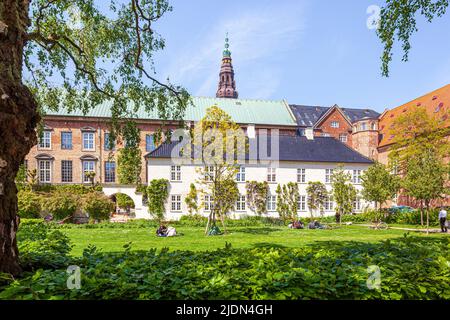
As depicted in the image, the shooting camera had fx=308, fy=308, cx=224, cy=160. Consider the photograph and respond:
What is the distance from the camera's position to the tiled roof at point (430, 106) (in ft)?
140

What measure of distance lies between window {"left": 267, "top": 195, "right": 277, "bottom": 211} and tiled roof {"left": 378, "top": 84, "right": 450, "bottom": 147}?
2413cm

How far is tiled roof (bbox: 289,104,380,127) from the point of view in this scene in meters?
54.4

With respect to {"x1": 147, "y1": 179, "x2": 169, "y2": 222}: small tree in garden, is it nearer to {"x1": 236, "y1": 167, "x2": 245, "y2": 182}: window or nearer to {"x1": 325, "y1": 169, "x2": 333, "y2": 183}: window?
{"x1": 236, "y1": 167, "x2": 245, "y2": 182}: window

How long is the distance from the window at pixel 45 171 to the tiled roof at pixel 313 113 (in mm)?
38640

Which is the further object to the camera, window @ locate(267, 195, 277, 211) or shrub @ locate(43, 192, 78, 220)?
window @ locate(267, 195, 277, 211)

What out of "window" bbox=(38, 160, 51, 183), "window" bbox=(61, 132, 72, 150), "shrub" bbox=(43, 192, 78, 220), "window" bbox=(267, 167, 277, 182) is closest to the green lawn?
"shrub" bbox=(43, 192, 78, 220)

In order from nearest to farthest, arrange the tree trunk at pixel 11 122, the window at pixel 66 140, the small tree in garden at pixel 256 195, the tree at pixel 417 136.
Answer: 1. the tree trunk at pixel 11 122
2. the small tree in garden at pixel 256 195
3. the tree at pixel 417 136
4. the window at pixel 66 140

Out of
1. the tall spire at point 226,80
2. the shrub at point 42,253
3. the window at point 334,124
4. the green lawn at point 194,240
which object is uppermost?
the tall spire at point 226,80

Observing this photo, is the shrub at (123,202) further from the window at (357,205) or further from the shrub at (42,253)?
the shrub at (42,253)

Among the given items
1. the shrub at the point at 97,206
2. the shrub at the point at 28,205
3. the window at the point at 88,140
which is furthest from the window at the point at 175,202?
the window at the point at 88,140

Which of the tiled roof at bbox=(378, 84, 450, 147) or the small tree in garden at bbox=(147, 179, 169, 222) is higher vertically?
the tiled roof at bbox=(378, 84, 450, 147)

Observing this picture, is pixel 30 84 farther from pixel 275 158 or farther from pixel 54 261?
pixel 275 158

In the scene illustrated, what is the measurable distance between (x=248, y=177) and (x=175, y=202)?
8.08 m
